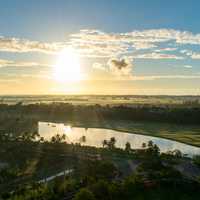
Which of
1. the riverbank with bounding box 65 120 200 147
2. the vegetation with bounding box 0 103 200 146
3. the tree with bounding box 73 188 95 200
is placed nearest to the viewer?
the tree with bounding box 73 188 95 200

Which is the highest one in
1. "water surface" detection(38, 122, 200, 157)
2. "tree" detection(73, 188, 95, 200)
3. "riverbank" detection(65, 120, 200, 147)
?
"tree" detection(73, 188, 95, 200)

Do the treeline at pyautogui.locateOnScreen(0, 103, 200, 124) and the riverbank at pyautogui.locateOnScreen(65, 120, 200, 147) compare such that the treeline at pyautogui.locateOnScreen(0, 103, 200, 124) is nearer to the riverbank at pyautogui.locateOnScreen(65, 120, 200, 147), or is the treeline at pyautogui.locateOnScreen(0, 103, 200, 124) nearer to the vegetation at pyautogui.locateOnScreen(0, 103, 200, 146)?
the vegetation at pyautogui.locateOnScreen(0, 103, 200, 146)

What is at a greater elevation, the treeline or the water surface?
the treeline

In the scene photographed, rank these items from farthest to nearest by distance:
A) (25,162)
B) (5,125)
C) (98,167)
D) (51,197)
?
1. (5,125)
2. (25,162)
3. (98,167)
4. (51,197)

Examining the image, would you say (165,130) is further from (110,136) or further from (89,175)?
(89,175)

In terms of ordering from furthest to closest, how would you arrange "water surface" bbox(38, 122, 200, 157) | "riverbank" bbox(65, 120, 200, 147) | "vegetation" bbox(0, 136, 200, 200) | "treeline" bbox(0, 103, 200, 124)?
"treeline" bbox(0, 103, 200, 124) → "riverbank" bbox(65, 120, 200, 147) → "water surface" bbox(38, 122, 200, 157) → "vegetation" bbox(0, 136, 200, 200)

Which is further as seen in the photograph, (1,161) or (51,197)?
(1,161)

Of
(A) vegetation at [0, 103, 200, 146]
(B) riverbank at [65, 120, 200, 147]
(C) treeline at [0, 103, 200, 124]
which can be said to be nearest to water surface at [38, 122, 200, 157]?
(B) riverbank at [65, 120, 200, 147]

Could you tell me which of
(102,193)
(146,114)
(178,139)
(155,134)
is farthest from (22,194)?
(146,114)

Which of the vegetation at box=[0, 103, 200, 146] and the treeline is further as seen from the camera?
the treeline

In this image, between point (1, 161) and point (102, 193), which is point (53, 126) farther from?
point (102, 193)

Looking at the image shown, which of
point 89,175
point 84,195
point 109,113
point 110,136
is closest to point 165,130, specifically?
point 110,136
